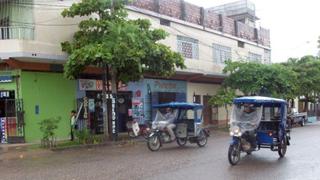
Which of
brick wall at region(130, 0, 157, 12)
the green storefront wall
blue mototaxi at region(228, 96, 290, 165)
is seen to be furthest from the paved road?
brick wall at region(130, 0, 157, 12)

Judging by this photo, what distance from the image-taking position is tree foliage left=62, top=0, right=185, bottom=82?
21780 mm

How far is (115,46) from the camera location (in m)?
21.7

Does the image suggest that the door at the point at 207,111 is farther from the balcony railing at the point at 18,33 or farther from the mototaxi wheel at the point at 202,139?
the balcony railing at the point at 18,33

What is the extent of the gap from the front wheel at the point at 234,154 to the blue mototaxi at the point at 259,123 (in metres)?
0.40

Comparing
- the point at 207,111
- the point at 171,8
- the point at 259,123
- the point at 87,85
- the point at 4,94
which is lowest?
the point at 207,111

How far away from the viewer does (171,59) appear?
23906 mm

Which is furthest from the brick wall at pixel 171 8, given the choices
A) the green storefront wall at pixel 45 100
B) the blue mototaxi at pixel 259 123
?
the blue mototaxi at pixel 259 123

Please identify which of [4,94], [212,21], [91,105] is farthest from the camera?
[212,21]

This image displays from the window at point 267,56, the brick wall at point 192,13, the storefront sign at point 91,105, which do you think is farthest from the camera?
the window at point 267,56

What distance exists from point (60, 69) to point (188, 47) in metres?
12.2

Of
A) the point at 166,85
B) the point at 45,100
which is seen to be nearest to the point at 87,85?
the point at 45,100

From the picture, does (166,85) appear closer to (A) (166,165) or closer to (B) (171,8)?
(B) (171,8)

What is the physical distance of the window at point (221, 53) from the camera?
38.8m

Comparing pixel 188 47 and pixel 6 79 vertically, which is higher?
pixel 188 47
